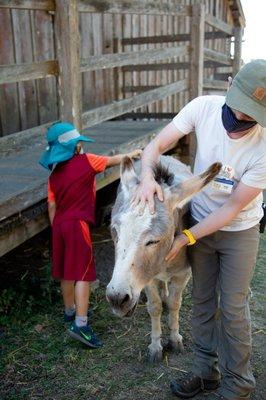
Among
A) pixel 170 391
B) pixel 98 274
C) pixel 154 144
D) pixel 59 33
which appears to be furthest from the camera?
pixel 98 274

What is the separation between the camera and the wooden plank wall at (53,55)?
5.99 m

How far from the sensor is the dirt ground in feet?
11.0

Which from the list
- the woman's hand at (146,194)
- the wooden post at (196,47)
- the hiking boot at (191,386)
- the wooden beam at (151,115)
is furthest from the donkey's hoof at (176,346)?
the wooden beam at (151,115)

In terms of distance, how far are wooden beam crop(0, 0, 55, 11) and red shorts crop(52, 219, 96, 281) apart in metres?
1.69

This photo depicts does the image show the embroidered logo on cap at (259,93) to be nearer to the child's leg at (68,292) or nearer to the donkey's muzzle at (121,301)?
the donkey's muzzle at (121,301)

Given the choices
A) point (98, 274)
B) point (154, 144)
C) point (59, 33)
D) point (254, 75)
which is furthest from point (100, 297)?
point (254, 75)

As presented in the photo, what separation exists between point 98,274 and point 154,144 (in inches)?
98.7

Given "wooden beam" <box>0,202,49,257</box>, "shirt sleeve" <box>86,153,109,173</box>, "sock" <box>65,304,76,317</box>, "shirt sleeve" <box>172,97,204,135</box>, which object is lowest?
"sock" <box>65,304,76,317</box>

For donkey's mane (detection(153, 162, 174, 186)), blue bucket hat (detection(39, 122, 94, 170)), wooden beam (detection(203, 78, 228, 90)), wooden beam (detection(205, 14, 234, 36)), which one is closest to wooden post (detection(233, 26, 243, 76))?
wooden beam (detection(205, 14, 234, 36))

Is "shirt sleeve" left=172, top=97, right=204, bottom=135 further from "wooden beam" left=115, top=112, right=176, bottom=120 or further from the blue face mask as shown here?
"wooden beam" left=115, top=112, right=176, bottom=120

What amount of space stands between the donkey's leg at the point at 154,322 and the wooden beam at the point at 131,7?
2.54m

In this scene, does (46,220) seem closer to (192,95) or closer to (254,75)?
(254,75)

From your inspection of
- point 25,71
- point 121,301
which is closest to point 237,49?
point 25,71

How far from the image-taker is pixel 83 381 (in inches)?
135
